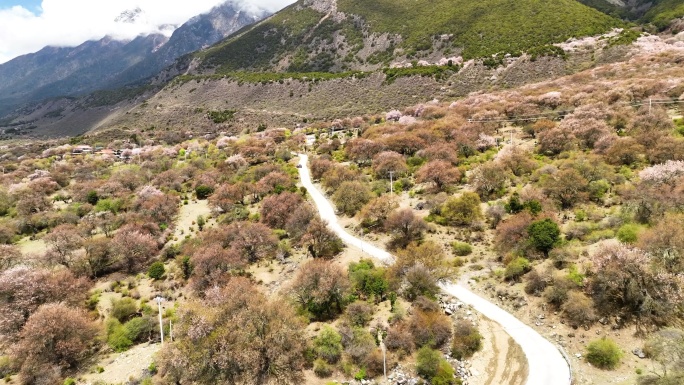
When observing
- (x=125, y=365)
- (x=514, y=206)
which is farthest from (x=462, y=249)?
(x=125, y=365)

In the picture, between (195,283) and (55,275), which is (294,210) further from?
(55,275)

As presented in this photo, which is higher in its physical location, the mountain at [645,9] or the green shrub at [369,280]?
the mountain at [645,9]

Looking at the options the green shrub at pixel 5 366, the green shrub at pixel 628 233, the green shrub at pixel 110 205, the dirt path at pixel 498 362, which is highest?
the green shrub at pixel 110 205

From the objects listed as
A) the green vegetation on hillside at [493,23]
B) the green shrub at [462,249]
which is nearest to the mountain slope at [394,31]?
the green vegetation on hillside at [493,23]

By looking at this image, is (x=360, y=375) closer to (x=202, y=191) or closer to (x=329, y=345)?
(x=329, y=345)

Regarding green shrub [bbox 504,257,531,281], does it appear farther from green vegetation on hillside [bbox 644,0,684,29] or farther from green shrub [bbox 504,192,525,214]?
green vegetation on hillside [bbox 644,0,684,29]

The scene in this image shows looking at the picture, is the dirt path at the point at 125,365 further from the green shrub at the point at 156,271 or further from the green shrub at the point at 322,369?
the green shrub at the point at 322,369
